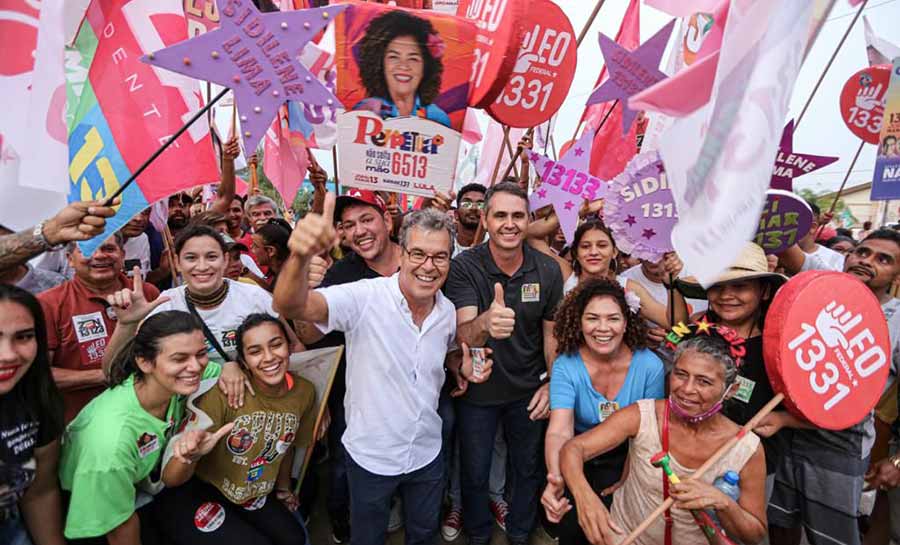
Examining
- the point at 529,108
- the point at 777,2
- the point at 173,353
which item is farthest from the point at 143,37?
the point at 777,2

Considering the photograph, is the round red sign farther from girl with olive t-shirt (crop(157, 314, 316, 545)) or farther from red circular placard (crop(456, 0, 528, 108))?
girl with olive t-shirt (crop(157, 314, 316, 545))

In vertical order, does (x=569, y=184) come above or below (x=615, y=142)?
below

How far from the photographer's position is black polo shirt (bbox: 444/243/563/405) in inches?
98.6

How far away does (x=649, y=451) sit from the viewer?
1.94 metres

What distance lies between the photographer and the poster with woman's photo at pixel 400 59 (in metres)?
2.53

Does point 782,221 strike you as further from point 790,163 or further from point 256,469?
point 256,469

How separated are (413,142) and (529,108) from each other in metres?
1.02

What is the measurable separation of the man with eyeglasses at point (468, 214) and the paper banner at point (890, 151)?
3.16 meters

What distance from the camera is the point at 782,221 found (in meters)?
2.40

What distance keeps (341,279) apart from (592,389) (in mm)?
1516

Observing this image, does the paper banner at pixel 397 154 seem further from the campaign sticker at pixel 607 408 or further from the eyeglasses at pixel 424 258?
the campaign sticker at pixel 607 408

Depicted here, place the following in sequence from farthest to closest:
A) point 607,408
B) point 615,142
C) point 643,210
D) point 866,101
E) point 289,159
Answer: point 866,101 → point 615,142 → point 289,159 → point 643,210 → point 607,408

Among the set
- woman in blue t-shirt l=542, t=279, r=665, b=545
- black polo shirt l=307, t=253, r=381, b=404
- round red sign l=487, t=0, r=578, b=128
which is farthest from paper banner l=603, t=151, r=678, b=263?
black polo shirt l=307, t=253, r=381, b=404

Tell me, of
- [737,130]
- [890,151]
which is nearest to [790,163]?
[890,151]
